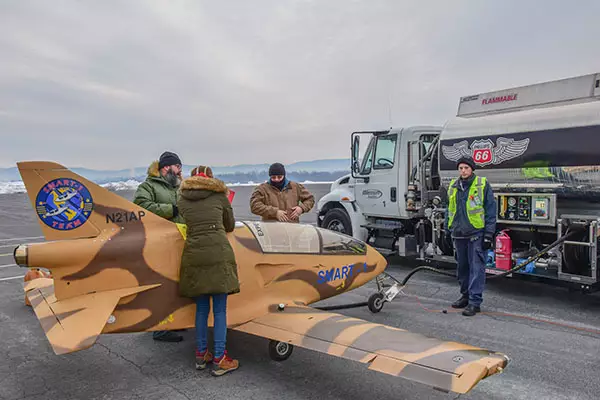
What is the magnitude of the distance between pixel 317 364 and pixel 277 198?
8.95ft

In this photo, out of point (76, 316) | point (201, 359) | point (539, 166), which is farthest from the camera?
point (539, 166)

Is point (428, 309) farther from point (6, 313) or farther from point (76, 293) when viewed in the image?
point (6, 313)

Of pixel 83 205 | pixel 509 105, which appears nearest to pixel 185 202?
pixel 83 205

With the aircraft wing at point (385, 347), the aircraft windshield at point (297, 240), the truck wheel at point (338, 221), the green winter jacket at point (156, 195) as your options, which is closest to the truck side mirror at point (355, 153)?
the truck wheel at point (338, 221)

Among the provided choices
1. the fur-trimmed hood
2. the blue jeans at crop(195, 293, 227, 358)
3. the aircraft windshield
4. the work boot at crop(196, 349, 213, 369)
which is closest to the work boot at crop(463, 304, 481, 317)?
the aircraft windshield

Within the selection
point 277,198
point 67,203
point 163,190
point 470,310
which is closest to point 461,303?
point 470,310

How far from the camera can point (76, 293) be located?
4059 millimetres

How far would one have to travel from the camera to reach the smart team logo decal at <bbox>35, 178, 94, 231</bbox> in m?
3.99

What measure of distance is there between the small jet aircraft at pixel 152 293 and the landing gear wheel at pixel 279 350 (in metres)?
0.01

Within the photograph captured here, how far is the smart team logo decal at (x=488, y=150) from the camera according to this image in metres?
7.07

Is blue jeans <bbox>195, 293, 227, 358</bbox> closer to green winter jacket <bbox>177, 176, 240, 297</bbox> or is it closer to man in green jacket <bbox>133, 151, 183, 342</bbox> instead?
green winter jacket <bbox>177, 176, 240, 297</bbox>

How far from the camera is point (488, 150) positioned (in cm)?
743

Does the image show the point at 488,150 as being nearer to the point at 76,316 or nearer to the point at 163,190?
the point at 163,190

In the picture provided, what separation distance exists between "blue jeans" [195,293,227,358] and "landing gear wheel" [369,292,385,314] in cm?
257
